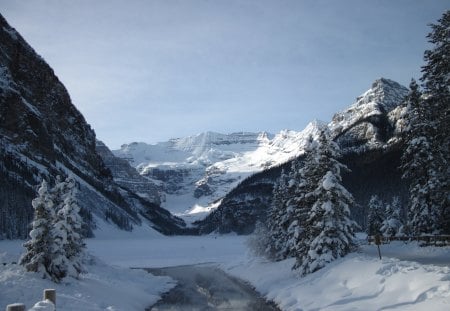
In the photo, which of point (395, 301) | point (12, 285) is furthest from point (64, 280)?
point (395, 301)

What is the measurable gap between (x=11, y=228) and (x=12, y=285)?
310 ft

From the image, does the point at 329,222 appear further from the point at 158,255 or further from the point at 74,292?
the point at 158,255

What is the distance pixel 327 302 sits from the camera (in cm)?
2538

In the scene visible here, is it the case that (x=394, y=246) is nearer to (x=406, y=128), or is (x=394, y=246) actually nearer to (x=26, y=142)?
(x=406, y=128)

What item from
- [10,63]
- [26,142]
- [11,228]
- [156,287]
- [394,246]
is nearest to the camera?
[394,246]

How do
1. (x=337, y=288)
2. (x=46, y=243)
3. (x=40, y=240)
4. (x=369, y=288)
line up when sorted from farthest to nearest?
(x=46, y=243) → (x=40, y=240) → (x=337, y=288) → (x=369, y=288)

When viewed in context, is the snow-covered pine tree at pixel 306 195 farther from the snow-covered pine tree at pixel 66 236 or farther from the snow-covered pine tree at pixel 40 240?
the snow-covered pine tree at pixel 40 240

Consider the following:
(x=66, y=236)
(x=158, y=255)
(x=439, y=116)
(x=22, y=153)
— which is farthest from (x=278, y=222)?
(x=22, y=153)

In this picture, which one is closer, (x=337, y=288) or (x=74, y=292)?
(x=337, y=288)

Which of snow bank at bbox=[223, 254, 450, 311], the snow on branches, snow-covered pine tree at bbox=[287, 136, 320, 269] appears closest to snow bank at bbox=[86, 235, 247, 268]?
snow-covered pine tree at bbox=[287, 136, 320, 269]

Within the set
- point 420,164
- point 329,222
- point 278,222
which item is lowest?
point 278,222

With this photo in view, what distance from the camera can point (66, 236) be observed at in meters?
31.7

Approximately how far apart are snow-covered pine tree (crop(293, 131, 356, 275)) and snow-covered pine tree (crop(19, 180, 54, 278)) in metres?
19.7

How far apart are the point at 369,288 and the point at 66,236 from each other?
2039 cm
